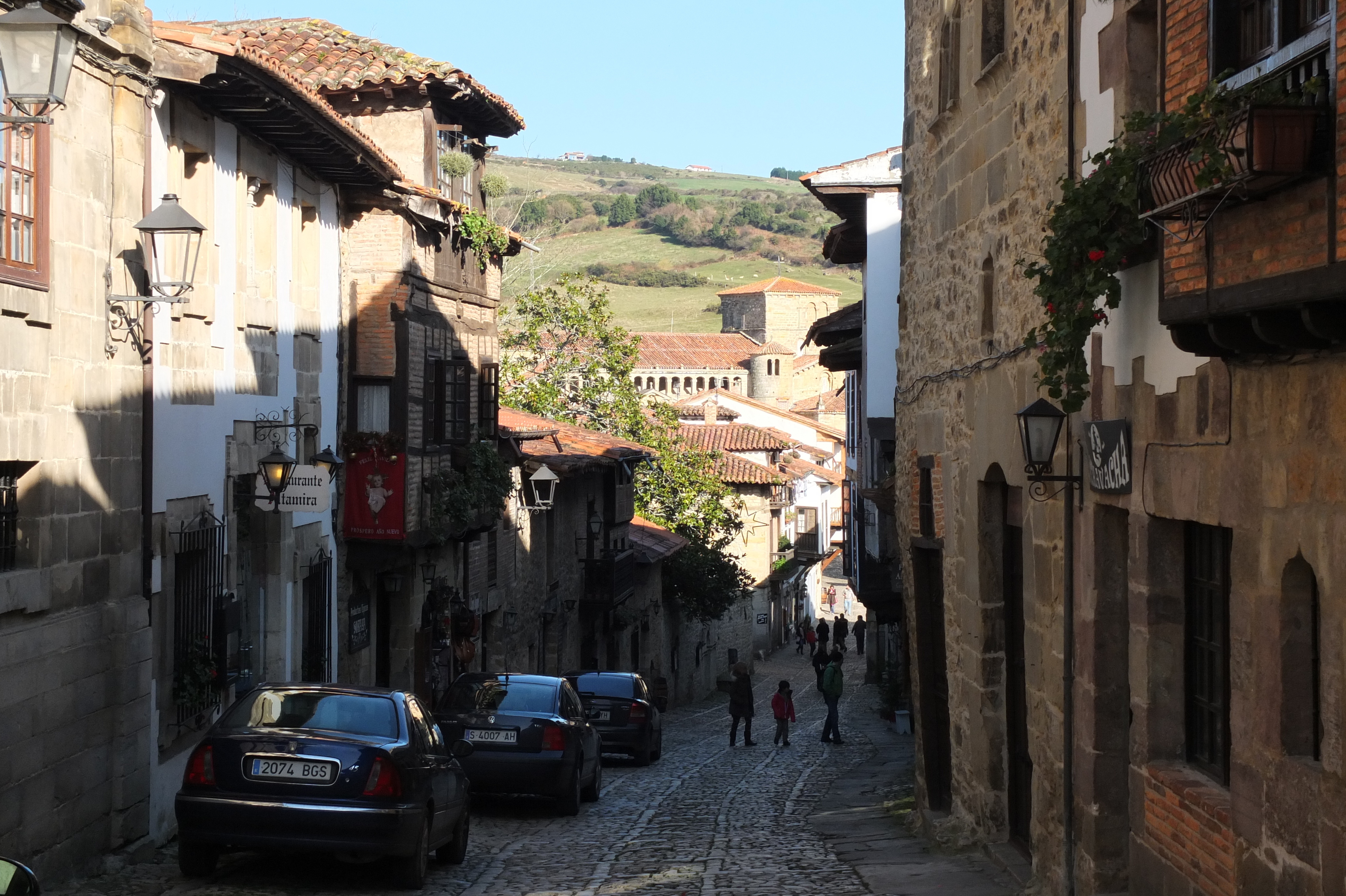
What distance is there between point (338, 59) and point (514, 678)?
28.9ft

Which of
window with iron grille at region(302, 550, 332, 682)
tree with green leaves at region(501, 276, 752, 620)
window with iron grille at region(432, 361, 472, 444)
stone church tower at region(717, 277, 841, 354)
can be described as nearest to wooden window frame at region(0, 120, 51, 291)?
window with iron grille at region(302, 550, 332, 682)

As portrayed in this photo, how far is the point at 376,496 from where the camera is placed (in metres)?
18.3

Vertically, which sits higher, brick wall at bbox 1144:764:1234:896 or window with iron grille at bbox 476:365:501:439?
window with iron grille at bbox 476:365:501:439

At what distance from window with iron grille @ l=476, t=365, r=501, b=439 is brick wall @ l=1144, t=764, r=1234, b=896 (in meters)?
16.1

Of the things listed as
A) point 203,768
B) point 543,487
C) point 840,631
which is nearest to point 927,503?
point 203,768

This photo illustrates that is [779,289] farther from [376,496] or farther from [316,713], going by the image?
[316,713]

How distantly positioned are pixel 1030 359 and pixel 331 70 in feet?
39.8

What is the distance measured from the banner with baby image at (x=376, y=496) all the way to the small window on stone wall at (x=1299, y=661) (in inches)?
519

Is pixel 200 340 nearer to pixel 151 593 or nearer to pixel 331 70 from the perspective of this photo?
pixel 151 593

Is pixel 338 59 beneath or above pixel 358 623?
above

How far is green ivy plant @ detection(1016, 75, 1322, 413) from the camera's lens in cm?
648

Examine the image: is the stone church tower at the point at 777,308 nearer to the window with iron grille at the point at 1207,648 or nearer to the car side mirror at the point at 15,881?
the window with iron grille at the point at 1207,648

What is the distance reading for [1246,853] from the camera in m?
6.84

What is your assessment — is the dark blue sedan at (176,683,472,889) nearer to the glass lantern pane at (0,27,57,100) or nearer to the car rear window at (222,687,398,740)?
the car rear window at (222,687,398,740)
